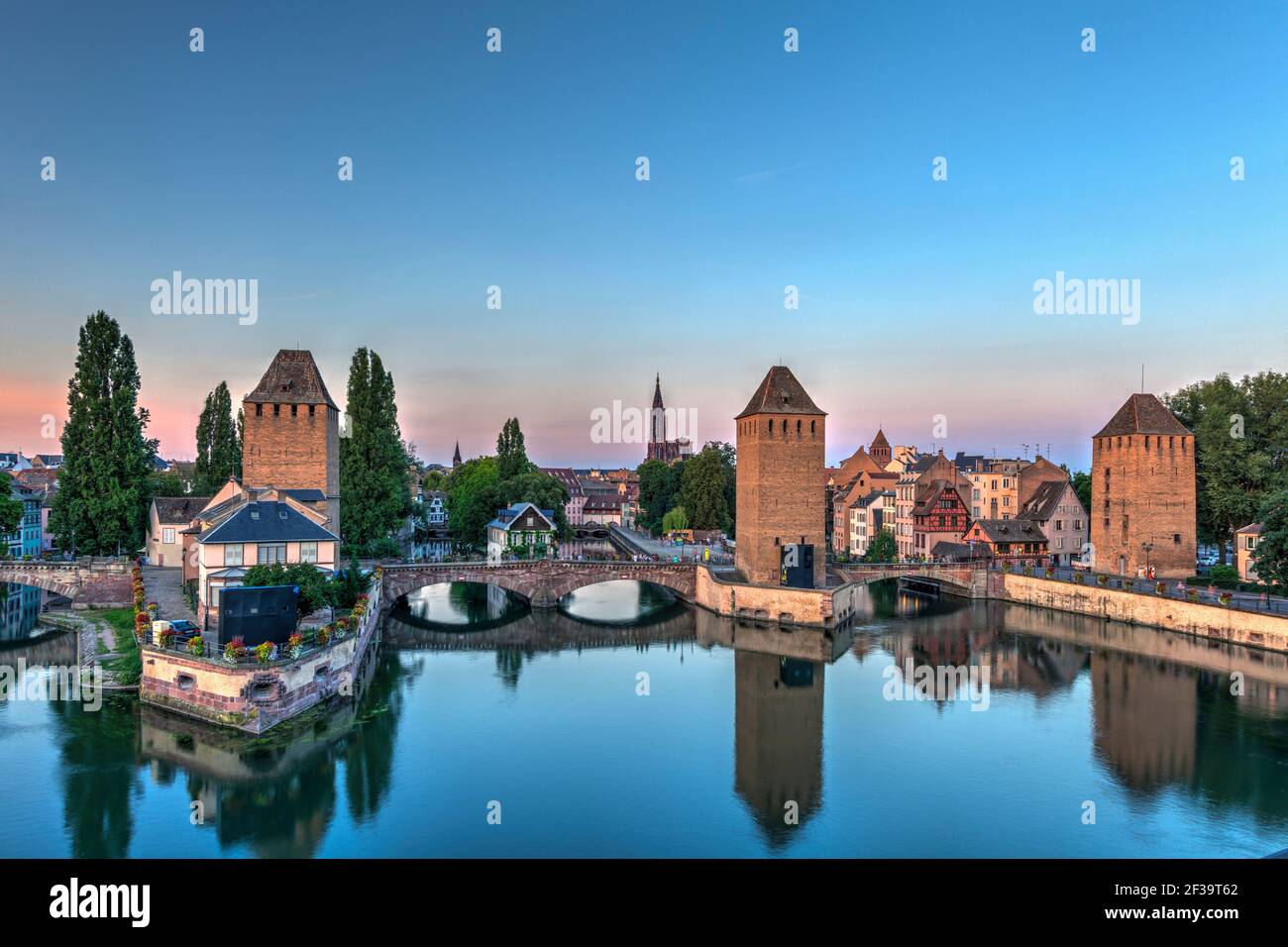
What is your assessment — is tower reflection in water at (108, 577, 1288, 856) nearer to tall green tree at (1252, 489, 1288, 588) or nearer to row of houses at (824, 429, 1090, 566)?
tall green tree at (1252, 489, 1288, 588)

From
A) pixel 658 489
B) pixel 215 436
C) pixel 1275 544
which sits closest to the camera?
pixel 1275 544

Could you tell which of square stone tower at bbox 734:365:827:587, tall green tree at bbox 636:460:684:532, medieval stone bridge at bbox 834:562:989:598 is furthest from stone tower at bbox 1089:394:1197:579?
tall green tree at bbox 636:460:684:532

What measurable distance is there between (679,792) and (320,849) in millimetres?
7124

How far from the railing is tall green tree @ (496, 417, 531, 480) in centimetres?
3443

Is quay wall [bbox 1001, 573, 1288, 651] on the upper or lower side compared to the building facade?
lower

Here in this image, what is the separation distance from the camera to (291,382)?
1460 inches

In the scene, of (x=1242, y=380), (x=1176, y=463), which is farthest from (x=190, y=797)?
(x=1242, y=380)

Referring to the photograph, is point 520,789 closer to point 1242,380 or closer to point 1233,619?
point 1233,619

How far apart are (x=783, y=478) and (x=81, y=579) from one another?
3080 cm

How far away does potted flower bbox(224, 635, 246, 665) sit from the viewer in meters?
20.0

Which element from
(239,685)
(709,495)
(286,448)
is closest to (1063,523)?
(709,495)

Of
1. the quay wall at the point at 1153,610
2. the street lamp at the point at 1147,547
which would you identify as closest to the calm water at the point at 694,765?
the quay wall at the point at 1153,610

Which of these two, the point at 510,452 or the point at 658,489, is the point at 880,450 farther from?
the point at 510,452

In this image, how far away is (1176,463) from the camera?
137 ft
